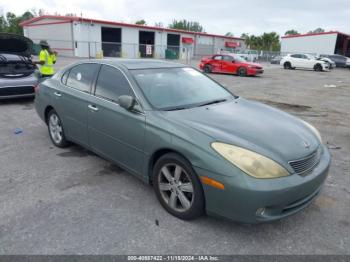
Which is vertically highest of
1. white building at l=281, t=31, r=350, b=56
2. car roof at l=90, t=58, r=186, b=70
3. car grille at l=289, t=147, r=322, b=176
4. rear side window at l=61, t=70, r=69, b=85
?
white building at l=281, t=31, r=350, b=56

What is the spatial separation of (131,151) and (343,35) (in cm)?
4981

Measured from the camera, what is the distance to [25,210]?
10.3ft

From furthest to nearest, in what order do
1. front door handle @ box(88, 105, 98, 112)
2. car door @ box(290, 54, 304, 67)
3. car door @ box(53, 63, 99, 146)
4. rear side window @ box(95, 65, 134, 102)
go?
car door @ box(290, 54, 304, 67) < car door @ box(53, 63, 99, 146) < front door handle @ box(88, 105, 98, 112) < rear side window @ box(95, 65, 134, 102)

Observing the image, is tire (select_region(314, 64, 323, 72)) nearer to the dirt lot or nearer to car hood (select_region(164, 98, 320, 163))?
the dirt lot

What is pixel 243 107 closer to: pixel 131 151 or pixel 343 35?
pixel 131 151

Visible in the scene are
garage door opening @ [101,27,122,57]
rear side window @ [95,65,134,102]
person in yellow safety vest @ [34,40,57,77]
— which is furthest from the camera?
garage door opening @ [101,27,122,57]

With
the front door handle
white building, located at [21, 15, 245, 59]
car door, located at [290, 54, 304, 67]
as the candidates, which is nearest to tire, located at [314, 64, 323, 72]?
car door, located at [290, 54, 304, 67]

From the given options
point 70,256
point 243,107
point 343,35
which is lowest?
point 70,256

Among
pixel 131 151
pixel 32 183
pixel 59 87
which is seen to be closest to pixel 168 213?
pixel 131 151

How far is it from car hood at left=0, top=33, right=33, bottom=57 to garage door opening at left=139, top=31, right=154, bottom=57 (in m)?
25.5

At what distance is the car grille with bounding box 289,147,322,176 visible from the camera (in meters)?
→ 2.72

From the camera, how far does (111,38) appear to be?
3853cm

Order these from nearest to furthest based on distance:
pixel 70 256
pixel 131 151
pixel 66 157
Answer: pixel 70 256
pixel 131 151
pixel 66 157

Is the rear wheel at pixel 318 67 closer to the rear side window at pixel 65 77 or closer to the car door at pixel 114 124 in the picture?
the rear side window at pixel 65 77
